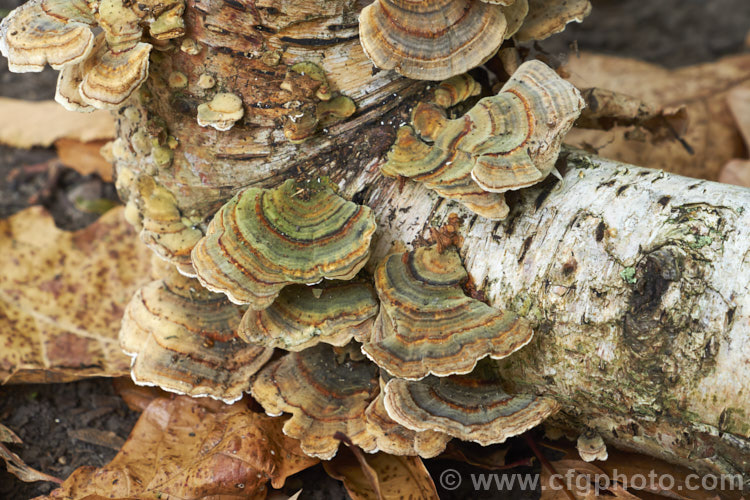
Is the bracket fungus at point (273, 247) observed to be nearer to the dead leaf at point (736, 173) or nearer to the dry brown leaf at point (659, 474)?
the dry brown leaf at point (659, 474)

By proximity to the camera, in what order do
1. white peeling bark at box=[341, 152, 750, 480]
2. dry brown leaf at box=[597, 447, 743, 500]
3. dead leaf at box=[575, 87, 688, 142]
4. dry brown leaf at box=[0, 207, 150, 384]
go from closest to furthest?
white peeling bark at box=[341, 152, 750, 480] → dry brown leaf at box=[597, 447, 743, 500] → dead leaf at box=[575, 87, 688, 142] → dry brown leaf at box=[0, 207, 150, 384]

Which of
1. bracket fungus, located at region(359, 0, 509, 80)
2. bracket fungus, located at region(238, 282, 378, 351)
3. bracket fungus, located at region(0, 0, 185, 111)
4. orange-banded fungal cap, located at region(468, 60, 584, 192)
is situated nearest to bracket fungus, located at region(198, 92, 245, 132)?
bracket fungus, located at region(0, 0, 185, 111)

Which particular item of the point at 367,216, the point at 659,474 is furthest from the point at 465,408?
the point at 659,474

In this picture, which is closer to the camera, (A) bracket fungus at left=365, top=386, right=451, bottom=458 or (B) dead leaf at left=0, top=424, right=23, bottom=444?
(A) bracket fungus at left=365, top=386, right=451, bottom=458

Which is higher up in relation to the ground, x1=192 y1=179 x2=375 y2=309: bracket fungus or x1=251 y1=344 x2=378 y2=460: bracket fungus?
x1=192 y1=179 x2=375 y2=309: bracket fungus

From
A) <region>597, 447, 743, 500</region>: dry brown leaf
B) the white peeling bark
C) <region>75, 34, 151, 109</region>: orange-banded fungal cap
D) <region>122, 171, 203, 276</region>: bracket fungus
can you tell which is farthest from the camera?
<region>122, 171, 203, 276</region>: bracket fungus

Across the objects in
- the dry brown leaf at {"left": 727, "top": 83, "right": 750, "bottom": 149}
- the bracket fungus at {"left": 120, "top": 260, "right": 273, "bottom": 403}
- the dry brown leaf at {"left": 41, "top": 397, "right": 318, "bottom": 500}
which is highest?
the dry brown leaf at {"left": 727, "top": 83, "right": 750, "bottom": 149}

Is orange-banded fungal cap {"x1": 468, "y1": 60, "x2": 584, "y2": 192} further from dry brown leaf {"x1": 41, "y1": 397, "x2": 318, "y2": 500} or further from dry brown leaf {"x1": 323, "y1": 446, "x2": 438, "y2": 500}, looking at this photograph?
dry brown leaf {"x1": 41, "y1": 397, "x2": 318, "y2": 500}
